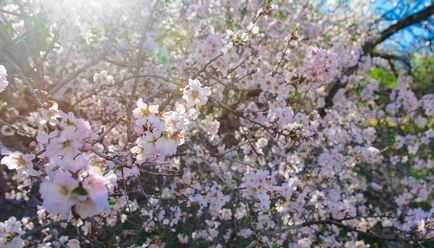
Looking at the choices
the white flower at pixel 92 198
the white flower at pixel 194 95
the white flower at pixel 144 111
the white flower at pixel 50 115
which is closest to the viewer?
the white flower at pixel 92 198

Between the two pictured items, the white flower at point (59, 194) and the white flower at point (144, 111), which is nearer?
the white flower at point (59, 194)

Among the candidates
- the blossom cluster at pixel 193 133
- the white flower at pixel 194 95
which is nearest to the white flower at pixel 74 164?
the blossom cluster at pixel 193 133

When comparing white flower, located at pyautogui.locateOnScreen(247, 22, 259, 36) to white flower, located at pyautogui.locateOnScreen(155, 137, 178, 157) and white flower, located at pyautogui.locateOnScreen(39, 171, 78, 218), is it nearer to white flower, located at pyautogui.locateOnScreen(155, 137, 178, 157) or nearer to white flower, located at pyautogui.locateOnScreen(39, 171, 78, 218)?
white flower, located at pyautogui.locateOnScreen(155, 137, 178, 157)

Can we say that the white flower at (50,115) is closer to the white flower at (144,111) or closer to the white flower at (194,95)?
the white flower at (144,111)

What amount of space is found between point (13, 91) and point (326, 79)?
5.51 meters

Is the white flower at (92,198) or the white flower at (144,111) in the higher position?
the white flower at (144,111)

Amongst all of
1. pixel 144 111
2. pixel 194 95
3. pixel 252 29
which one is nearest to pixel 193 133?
pixel 252 29

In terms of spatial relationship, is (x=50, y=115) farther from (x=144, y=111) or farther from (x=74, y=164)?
(x=74, y=164)

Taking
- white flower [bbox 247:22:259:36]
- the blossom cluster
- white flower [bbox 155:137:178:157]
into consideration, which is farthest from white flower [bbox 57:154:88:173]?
white flower [bbox 247:22:259:36]

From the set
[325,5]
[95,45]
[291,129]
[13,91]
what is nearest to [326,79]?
[291,129]

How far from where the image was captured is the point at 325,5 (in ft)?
31.2

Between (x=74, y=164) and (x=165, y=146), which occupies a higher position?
(x=165, y=146)

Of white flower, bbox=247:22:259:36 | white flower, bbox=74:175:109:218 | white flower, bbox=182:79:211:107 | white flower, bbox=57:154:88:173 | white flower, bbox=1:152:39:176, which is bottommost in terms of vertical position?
white flower, bbox=74:175:109:218

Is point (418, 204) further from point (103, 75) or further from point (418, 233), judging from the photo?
point (103, 75)
